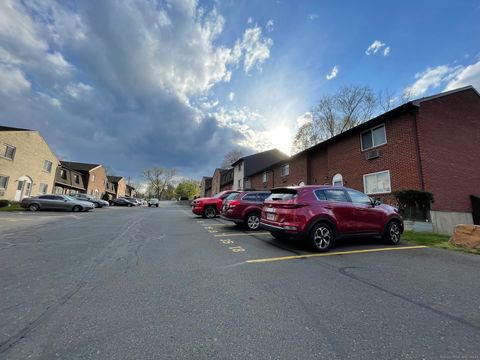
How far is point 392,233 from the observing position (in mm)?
7332

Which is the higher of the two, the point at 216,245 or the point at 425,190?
the point at 425,190

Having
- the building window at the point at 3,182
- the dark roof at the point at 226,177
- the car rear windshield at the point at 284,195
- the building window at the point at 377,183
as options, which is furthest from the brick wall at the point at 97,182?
the car rear windshield at the point at 284,195

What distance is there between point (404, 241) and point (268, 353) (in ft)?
26.2

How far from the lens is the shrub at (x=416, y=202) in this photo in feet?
32.5

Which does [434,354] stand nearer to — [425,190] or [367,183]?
[425,190]

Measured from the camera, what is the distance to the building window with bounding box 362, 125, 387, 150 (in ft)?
42.4

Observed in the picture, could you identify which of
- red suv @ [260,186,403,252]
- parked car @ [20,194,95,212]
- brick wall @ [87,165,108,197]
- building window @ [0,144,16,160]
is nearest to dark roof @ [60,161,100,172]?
brick wall @ [87,165,108,197]

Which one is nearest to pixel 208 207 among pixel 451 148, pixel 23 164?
pixel 451 148

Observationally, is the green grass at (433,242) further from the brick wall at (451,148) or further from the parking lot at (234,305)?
the brick wall at (451,148)

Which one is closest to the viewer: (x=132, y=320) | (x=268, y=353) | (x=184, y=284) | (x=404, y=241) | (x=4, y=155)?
(x=268, y=353)

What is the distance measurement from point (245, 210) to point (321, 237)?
4.23 m

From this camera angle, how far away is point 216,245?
678 cm

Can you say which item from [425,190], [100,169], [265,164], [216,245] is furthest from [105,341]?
[100,169]

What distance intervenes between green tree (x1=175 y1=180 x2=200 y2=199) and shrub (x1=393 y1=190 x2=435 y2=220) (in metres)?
86.6
